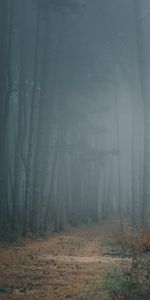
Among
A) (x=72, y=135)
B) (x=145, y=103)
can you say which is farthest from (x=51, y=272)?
(x=72, y=135)

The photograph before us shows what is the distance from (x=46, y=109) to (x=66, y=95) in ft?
14.7

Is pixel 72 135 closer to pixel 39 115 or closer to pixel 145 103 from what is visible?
pixel 39 115

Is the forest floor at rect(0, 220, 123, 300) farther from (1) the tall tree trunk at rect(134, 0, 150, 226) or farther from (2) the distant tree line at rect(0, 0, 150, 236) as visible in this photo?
(2) the distant tree line at rect(0, 0, 150, 236)

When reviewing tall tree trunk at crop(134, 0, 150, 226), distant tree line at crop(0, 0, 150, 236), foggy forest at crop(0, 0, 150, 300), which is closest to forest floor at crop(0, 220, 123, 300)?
foggy forest at crop(0, 0, 150, 300)

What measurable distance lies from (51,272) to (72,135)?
18097 millimetres

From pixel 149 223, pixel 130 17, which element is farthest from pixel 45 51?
pixel 149 223

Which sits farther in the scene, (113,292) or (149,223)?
(149,223)

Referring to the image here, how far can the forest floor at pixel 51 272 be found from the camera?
7.69 m

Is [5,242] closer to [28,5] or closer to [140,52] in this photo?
[140,52]

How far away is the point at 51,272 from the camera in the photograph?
9.31 metres

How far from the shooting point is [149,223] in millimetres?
13828

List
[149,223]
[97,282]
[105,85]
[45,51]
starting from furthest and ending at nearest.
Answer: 1. [105,85]
2. [45,51]
3. [149,223]
4. [97,282]

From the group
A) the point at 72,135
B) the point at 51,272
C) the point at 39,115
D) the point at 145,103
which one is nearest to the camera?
the point at 51,272

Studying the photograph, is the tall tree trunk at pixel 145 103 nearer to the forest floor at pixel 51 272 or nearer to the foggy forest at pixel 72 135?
the foggy forest at pixel 72 135
